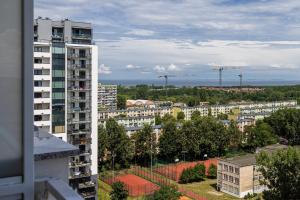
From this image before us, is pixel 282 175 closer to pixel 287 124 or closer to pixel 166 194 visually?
pixel 166 194

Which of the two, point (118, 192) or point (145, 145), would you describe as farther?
point (145, 145)

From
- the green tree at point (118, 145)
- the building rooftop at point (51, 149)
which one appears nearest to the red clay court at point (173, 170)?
the green tree at point (118, 145)

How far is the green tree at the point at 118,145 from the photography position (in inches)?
398

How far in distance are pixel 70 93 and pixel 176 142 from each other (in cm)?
480

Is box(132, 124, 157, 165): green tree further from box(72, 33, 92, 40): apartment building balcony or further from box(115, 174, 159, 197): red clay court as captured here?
box(72, 33, 92, 40): apartment building balcony

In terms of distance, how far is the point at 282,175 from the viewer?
541cm

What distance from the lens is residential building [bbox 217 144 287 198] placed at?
8.45 meters

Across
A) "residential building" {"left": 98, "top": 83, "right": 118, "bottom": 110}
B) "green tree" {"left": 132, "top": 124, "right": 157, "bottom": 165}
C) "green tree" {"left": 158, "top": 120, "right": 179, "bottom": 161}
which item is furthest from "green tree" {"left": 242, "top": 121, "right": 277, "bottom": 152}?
"residential building" {"left": 98, "top": 83, "right": 118, "bottom": 110}

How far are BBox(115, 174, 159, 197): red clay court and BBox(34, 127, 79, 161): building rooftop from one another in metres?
7.64

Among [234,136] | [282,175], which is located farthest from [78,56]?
[234,136]

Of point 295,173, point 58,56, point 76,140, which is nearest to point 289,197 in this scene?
point 295,173

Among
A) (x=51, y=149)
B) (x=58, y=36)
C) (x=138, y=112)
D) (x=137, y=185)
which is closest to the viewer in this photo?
(x=51, y=149)

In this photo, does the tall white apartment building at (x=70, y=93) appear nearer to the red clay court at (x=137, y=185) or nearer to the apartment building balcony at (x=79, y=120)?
the apartment building balcony at (x=79, y=120)

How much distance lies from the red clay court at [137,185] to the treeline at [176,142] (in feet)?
2.36
